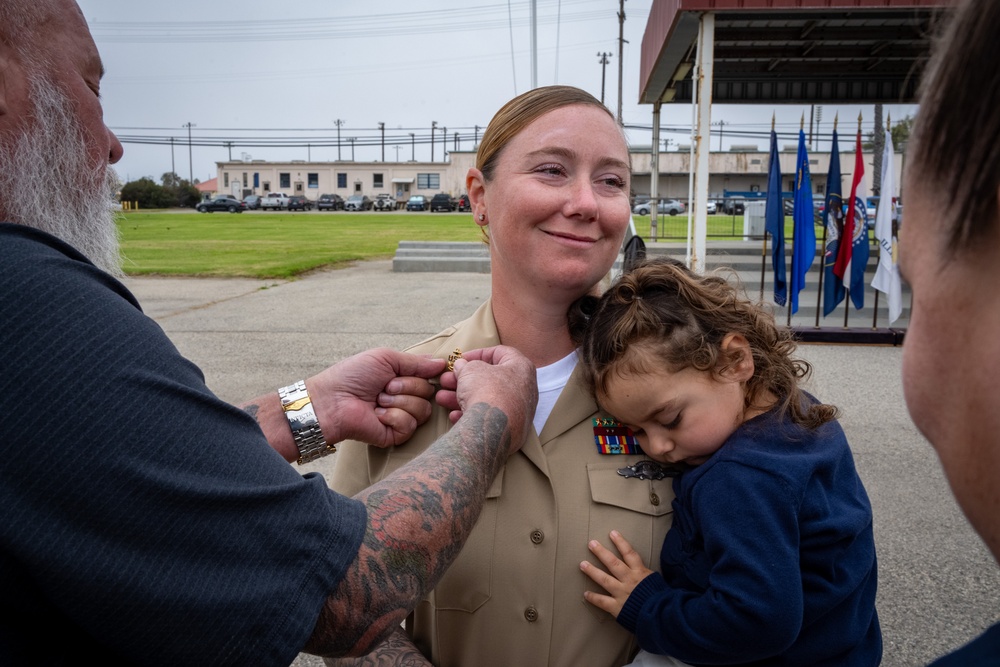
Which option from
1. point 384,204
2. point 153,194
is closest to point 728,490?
point 384,204

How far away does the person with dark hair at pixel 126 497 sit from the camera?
3.27ft

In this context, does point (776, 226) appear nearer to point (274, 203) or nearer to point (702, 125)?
point (702, 125)

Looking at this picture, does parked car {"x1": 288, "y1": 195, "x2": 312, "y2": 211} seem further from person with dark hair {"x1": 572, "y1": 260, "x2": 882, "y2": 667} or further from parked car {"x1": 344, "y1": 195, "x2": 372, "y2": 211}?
person with dark hair {"x1": 572, "y1": 260, "x2": 882, "y2": 667}

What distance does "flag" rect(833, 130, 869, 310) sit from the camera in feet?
31.2

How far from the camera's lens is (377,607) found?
1.25 meters

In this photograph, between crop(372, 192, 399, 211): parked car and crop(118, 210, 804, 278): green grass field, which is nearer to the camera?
crop(118, 210, 804, 278): green grass field

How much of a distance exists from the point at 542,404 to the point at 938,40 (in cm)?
153

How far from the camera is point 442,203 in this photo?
6831 centimetres

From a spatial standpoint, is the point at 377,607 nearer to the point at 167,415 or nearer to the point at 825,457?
the point at 167,415

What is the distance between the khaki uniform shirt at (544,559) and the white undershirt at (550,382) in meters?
0.10

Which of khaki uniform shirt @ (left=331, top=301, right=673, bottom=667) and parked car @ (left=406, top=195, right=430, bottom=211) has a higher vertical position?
parked car @ (left=406, top=195, right=430, bottom=211)

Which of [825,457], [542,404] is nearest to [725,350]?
[825,457]

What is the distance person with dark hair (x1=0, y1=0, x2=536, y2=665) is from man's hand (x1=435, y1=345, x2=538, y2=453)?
16.1 inches

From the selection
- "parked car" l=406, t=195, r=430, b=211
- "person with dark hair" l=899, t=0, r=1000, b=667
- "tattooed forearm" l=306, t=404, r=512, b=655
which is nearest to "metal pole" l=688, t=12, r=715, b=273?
A: "tattooed forearm" l=306, t=404, r=512, b=655
